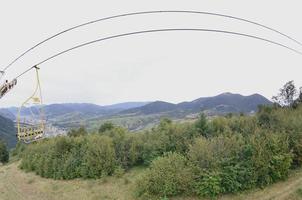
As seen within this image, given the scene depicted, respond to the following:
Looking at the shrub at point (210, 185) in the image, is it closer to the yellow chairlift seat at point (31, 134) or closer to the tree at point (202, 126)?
the tree at point (202, 126)

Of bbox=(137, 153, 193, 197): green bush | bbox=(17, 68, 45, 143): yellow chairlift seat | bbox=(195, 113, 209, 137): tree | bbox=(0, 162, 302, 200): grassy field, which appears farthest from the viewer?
bbox=(195, 113, 209, 137): tree

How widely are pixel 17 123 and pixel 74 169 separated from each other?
16162 mm

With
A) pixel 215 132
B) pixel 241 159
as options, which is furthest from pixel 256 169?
pixel 215 132

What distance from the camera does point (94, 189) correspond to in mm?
21906

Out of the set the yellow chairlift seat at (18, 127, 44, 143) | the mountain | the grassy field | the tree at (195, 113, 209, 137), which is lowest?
the mountain

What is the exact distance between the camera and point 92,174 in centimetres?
2450

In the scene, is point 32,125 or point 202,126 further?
point 202,126

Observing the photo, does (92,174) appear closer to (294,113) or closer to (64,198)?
(64,198)

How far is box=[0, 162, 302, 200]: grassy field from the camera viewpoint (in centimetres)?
1695

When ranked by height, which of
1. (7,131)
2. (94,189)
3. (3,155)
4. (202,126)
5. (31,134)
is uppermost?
(31,134)

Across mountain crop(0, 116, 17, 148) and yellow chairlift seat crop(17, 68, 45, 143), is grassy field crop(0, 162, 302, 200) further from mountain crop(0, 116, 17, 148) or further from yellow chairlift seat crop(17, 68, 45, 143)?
mountain crop(0, 116, 17, 148)

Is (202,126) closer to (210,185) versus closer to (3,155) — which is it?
(210,185)

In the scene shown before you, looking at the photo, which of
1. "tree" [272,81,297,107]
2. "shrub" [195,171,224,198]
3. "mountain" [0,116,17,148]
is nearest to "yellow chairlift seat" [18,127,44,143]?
"shrub" [195,171,224,198]

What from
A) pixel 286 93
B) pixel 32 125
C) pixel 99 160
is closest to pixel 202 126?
pixel 99 160
